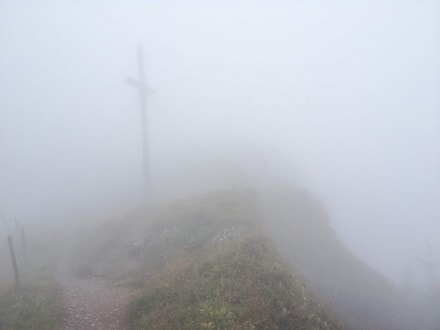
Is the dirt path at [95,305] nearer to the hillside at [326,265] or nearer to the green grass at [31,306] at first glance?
the green grass at [31,306]

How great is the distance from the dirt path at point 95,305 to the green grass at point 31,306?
0.43m

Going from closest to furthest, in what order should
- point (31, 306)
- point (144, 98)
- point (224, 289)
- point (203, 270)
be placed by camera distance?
point (224, 289) < point (31, 306) < point (203, 270) < point (144, 98)

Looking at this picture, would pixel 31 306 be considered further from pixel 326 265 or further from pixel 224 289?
pixel 326 265

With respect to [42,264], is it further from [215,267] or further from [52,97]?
[52,97]

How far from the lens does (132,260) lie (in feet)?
59.2

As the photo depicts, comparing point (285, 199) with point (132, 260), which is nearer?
point (132, 260)

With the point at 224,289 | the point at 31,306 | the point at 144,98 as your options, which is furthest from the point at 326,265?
the point at 144,98

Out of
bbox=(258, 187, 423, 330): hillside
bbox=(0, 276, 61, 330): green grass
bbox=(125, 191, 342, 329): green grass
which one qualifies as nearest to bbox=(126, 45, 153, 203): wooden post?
bbox=(258, 187, 423, 330): hillside

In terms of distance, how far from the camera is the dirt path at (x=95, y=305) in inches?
460

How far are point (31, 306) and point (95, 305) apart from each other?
2.05 meters

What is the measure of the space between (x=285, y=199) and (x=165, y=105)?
60113 mm

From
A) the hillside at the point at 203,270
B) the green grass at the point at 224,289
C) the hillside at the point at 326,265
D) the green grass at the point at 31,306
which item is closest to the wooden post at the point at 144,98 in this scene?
the hillside at the point at 203,270

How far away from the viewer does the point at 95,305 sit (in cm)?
1309

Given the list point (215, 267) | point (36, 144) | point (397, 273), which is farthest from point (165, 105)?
point (215, 267)
